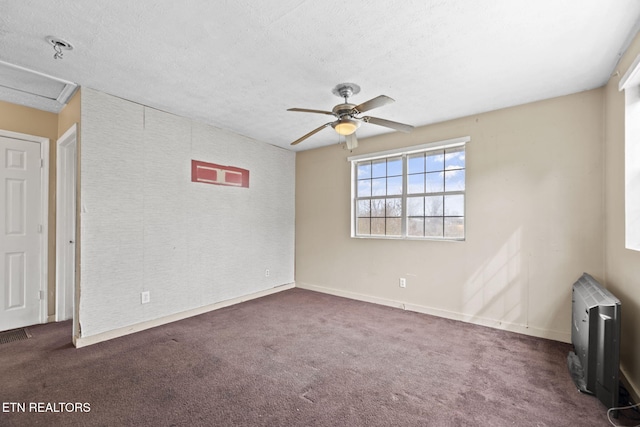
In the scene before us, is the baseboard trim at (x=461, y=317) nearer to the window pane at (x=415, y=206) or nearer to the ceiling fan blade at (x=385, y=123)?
the window pane at (x=415, y=206)

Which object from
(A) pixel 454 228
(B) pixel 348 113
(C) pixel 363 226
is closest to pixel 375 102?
(B) pixel 348 113

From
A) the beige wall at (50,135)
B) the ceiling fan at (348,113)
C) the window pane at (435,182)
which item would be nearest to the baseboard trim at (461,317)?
the window pane at (435,182)

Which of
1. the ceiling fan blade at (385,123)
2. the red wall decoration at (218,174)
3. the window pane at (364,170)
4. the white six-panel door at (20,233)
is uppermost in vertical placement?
the ceiling fan blade at (385,123)

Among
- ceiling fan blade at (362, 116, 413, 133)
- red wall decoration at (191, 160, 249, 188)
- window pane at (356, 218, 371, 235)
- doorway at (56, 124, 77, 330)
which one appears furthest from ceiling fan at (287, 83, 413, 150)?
doorway at (56, 124, 77, 330)

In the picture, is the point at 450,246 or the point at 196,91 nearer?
the point at 196,91

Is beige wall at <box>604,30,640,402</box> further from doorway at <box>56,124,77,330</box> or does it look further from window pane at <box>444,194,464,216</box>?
doorway at <box>56,124,77,330</box>

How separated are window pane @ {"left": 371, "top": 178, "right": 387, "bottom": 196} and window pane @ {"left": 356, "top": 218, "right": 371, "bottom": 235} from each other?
0.45m

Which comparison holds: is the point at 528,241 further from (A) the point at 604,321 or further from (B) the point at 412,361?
(B) the point at 412,361

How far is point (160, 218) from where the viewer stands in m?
3.44

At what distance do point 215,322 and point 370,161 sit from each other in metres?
3.26

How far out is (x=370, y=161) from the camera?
15.1 ft

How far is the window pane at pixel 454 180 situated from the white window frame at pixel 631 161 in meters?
1.54

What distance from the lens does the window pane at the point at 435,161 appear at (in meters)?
3.87

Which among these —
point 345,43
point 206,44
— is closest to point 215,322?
point 206,44
